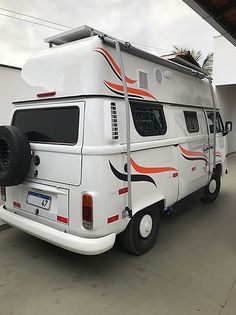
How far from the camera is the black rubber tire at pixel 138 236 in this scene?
331 cm

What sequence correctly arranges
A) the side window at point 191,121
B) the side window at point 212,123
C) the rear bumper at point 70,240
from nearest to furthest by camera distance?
the rear bumper at point 70,240
the side window at point 191,121
the side window at point 212,123

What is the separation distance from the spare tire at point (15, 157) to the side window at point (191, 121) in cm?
263

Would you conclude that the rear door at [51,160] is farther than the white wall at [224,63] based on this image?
No

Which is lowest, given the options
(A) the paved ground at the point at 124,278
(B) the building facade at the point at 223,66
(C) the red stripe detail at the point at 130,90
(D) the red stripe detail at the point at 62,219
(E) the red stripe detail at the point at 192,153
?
(A) the paved ground at the point at 124,278

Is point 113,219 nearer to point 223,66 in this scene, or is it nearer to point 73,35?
point 73,35

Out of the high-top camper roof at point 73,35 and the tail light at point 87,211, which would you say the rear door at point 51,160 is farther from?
the high-top camper roof at point 73,35

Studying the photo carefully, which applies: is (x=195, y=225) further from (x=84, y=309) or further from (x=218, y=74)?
(x=218, y=74)

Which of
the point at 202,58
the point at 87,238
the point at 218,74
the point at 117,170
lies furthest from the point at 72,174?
the point at 202,58

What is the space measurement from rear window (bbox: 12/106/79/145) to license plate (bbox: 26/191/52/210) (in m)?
0.66

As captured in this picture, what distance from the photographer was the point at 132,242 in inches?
132

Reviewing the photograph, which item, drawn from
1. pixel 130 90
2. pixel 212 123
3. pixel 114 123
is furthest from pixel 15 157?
pixel 212 123

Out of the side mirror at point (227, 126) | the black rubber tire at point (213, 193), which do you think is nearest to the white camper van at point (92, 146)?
the black rubber tire at point (213, 193)

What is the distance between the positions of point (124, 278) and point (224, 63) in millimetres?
10648

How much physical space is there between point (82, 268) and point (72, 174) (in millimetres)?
1255
